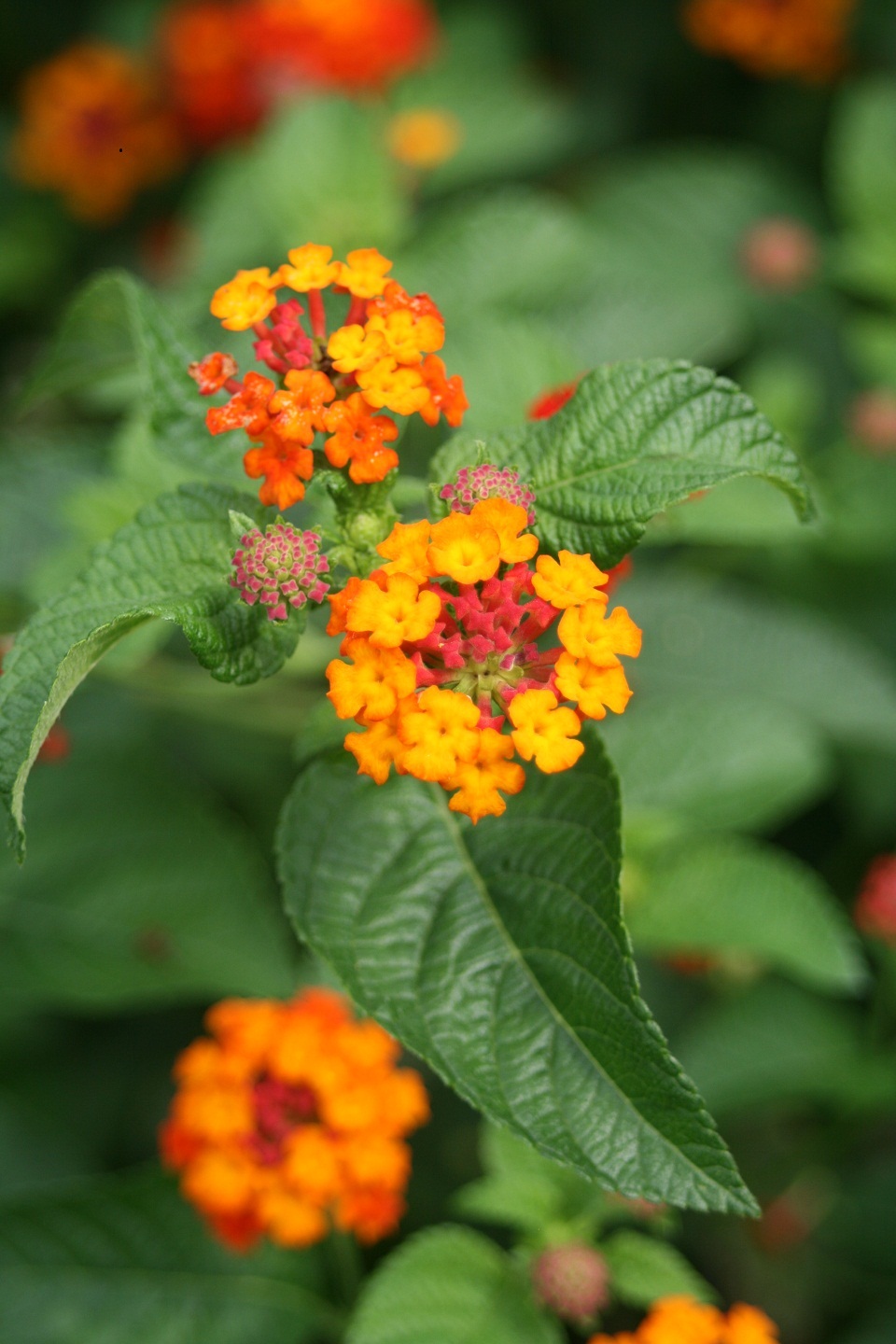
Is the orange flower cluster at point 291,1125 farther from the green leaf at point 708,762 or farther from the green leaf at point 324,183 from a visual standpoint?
the green leaf at point 324,183

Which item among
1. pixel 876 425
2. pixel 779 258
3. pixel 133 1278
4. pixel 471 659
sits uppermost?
pixel 471 659

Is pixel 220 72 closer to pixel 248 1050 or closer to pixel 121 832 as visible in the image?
pixel 121 832

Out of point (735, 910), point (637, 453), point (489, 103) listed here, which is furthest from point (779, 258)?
point (637, 453)

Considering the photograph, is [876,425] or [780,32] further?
[780,32]

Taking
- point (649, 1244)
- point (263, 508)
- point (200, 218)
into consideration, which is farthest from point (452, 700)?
point (200, 218)

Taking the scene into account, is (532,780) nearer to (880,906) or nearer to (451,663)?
(451,663)

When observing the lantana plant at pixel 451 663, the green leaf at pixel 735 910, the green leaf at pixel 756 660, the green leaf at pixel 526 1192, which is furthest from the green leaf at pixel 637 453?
the green leaf at pixel 756 660

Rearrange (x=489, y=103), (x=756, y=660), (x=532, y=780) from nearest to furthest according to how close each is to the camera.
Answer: (x=532, y=780), (x=756, y=660), (x=489, y=103)
